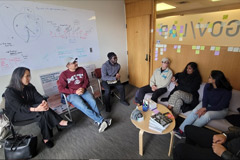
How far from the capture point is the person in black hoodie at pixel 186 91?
7.04 feet

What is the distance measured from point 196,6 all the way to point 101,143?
10.0ft

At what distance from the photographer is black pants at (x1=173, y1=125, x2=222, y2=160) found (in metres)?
1.19

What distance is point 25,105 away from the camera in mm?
1754

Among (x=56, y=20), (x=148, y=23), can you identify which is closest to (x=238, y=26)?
(x=148, y=23)

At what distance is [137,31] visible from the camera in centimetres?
338

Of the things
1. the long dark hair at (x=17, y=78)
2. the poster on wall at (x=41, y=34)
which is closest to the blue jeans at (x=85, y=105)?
the long dark hair at (x=17, y=78)

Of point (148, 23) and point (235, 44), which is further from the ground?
point (148, 23)

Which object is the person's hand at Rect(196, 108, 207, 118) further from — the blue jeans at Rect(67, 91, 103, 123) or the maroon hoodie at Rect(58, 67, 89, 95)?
the maroon hoodie at Rect(58, 67, 89, 95)

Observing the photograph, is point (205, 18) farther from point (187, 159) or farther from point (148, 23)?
point (187, 159)

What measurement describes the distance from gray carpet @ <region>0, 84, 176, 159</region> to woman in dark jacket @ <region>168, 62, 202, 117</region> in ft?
1.75

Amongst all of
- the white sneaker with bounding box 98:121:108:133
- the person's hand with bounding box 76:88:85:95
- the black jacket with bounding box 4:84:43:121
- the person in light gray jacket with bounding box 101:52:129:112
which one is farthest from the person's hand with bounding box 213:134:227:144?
the black jacket with bounding box 4:84:43:121

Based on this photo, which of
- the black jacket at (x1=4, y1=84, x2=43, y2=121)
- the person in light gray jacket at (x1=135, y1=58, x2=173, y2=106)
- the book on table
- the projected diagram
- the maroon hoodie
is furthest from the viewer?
the person in light gray jacket at (x1=135, y1=58, x2=173, y2=106)

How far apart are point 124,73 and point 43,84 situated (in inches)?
89.8

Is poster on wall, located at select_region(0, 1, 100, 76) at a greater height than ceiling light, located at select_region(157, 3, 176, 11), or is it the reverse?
ceiling light, located at select_region(157, 3, 176, 11)
